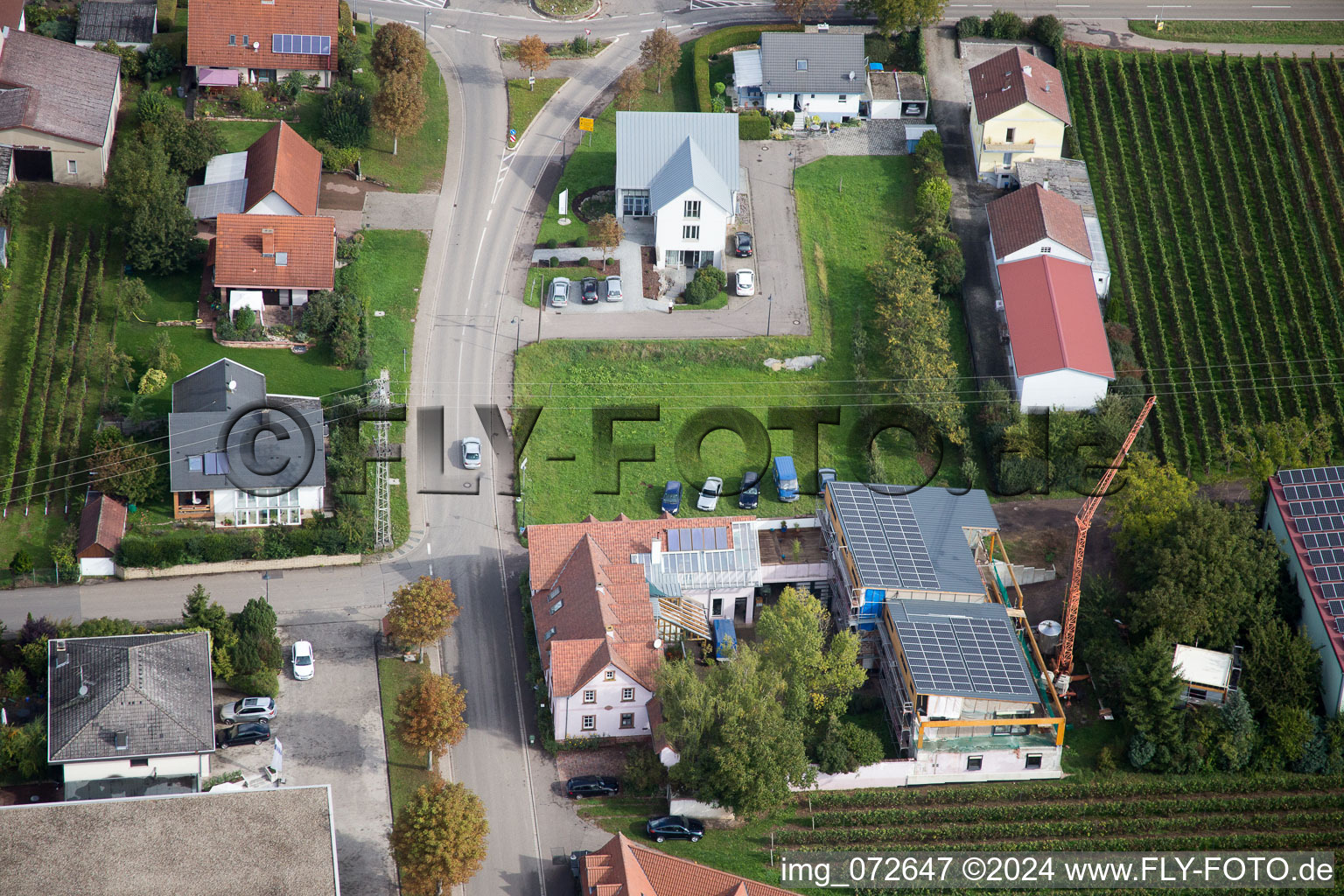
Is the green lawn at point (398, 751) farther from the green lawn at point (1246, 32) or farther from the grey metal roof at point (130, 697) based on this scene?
the green lawn at point (1246, 32)

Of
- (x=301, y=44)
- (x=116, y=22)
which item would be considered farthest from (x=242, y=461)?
(x=116, y=22)

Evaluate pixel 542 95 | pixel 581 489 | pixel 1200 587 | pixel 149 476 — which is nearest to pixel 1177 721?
pixel 1200 587

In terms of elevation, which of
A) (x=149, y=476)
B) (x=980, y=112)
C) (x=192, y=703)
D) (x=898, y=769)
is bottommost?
(x=898, y=769)

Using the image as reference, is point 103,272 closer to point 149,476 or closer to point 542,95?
point 149,476

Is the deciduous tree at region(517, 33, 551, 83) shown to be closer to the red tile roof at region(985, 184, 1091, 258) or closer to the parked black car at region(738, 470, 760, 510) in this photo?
the red tile roof at region(985, 184, 1091, 258)

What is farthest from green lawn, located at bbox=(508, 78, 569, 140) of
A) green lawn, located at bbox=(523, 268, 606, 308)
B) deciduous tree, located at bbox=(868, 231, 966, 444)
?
deciduous tree, located at bbox=(868, 231, 966, 444)

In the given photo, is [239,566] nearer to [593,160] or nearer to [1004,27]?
[593,160]
